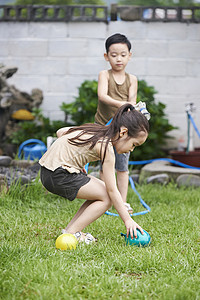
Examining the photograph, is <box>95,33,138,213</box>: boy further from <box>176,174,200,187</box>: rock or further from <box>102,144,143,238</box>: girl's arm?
<box>176,174,200,187</box>: rock

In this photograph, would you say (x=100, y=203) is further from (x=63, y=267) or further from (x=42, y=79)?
(x=42, y=79)

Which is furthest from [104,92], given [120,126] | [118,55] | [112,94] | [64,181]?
[64,181]

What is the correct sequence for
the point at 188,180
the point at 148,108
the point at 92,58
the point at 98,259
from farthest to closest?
1. the point at 92,58
2. the point at 148,108
3. the point at 188,180
4. the point at 98,259

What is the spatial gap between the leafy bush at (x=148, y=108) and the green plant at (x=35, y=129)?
0.25m

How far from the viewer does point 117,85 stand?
11.6ft

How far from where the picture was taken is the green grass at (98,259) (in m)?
1.83

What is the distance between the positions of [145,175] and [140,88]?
45.3 inches

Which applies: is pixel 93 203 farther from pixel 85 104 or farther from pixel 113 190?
pixel 85 104

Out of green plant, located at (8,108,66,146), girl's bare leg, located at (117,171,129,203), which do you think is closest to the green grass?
girl's bare leg, located at (117,171,129,203)

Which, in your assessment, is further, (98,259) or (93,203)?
(93,203)

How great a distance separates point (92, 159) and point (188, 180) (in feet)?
7.03

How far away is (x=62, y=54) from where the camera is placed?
19.1ft

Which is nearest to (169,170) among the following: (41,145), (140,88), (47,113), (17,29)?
(140,88)

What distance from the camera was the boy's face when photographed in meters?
3.38
